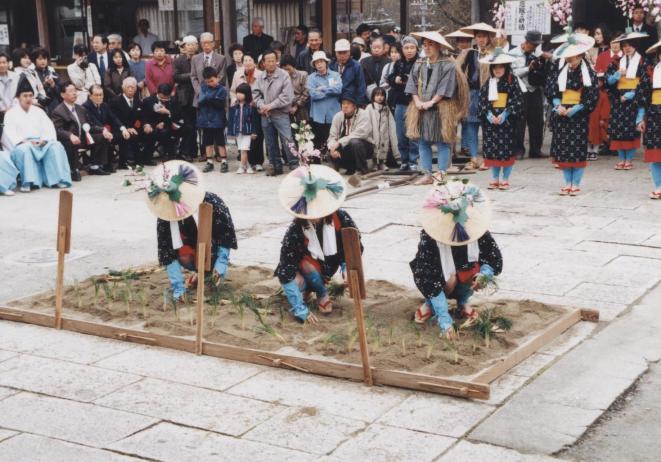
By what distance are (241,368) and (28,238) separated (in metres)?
4.48

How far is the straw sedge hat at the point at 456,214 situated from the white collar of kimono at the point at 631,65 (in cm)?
666

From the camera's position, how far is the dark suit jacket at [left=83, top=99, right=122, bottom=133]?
13.7 m

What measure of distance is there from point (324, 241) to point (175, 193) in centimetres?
111

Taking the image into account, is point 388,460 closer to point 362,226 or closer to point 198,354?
point 198,354

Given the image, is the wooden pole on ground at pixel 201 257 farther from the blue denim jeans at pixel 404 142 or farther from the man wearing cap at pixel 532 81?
the man wearing cap at pixel 532 81

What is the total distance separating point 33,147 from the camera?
1248 cm

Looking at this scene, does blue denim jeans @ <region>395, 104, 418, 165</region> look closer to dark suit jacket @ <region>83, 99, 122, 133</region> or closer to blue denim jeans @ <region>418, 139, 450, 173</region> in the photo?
blue denim jeans @ <region>418, 139, 450, 173</region>

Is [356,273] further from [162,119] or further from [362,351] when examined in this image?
[162,119]

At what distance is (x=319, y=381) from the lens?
5758 millimetres

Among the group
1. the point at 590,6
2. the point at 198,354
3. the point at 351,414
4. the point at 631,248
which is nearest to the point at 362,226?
the point at 631,248

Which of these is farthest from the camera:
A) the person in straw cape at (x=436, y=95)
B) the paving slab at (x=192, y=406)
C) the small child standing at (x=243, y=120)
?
the small child standing at (x=243, y=120)

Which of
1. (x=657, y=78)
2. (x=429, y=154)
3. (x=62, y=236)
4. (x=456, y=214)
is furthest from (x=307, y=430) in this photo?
(x=429, y=154)

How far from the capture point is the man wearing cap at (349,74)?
12.9 m

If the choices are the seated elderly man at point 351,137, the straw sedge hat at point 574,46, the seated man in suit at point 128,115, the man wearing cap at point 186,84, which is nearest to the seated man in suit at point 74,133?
the seated man in suit at point 128,115
